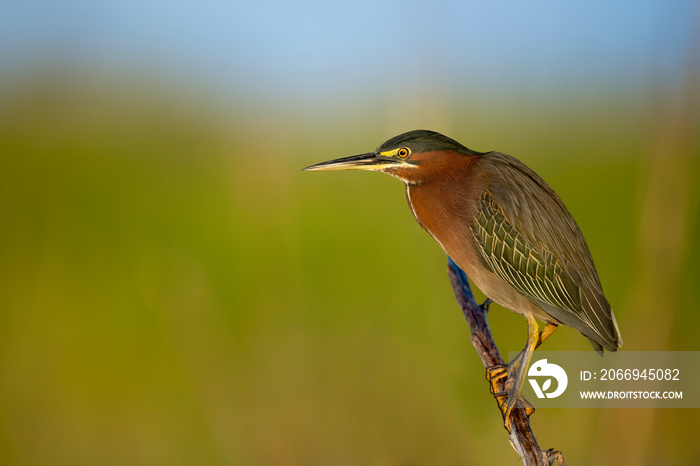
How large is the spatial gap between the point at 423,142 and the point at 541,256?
0.30 metres

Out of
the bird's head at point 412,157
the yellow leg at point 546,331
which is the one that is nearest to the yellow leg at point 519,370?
the yellow leg at point 546,331

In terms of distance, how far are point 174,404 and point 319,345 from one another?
45 cm

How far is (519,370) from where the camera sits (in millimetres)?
1013

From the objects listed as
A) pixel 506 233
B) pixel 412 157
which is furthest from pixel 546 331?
pixel 412 157

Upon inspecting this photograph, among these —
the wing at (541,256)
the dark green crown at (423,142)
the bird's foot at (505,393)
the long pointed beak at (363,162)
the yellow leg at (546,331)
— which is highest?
the dark green crown at (423,142)

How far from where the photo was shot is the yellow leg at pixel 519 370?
0.98m

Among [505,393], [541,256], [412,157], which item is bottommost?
[505,393]

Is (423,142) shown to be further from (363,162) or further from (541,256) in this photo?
(541,256)

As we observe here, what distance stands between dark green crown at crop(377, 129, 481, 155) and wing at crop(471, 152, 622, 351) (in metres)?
0.11

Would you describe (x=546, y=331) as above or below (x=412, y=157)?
below

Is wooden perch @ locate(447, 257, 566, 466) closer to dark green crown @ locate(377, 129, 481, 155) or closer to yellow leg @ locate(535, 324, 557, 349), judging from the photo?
yellow leg @ locate(535, 324, 557, 349)

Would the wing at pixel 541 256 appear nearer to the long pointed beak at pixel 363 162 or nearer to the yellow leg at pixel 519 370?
the yellow leg at pixel 519 370

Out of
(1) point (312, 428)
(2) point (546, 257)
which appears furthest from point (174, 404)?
(2) point (546, 257)

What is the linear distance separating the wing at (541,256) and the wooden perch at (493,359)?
16 cm
